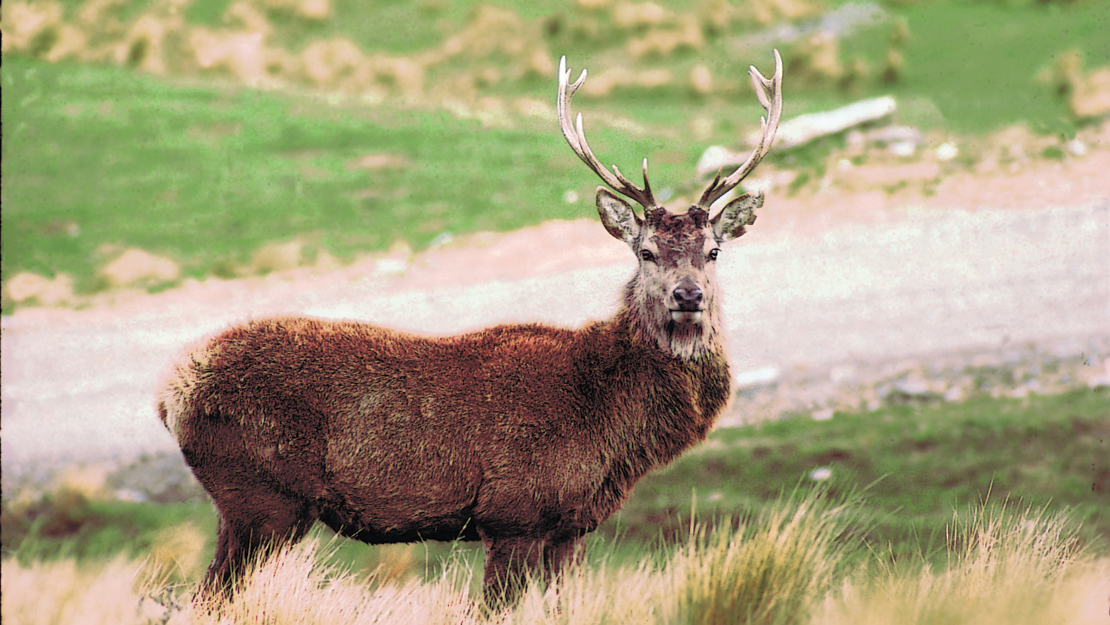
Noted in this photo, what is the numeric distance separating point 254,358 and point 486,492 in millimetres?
1240

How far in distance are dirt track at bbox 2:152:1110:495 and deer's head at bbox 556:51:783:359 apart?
4.40m

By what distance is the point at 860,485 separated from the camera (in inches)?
315

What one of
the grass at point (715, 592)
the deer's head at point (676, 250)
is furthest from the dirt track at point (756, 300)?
the deer's head at point (676, 250)

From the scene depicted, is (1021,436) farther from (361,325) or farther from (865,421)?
(361,325)

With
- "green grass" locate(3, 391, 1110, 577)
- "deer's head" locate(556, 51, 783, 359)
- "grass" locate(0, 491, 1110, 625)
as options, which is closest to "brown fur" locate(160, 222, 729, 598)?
"grass" locate(0, 491, 1110, 625)

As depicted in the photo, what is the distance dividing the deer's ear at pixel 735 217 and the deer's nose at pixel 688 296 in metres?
0.60

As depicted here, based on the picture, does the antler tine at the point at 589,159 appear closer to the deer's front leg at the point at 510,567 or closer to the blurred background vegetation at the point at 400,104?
the deer's front leg at the point at 510,567

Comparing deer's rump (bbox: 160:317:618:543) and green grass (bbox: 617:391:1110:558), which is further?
green grass (bbox: 617:391:1110:558)

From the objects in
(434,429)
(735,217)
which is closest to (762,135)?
(735,217)

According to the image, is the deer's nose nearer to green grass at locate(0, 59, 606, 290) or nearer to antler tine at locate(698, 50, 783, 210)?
antler tine at locate(698, 50, 783, 210)

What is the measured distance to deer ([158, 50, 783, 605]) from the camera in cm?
A: 505

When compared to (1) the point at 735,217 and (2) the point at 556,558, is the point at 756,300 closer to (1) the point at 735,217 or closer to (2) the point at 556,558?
(1) the point at 735,217

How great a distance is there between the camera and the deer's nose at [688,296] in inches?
196

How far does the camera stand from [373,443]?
5062 millimetres
